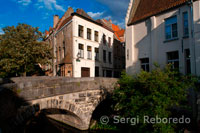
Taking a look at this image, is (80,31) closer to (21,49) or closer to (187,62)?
(21,49)

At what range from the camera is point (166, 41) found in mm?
11141

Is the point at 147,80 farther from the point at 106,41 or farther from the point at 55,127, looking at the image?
the point at 106,41

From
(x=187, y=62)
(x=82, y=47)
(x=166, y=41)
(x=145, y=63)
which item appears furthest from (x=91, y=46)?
(x=187, y=62)

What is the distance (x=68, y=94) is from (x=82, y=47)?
13842 millimetres

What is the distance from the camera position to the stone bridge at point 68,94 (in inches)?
217

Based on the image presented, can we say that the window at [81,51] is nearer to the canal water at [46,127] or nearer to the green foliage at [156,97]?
the canal water at [46,127]

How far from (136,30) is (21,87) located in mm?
11112

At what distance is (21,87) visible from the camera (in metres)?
5.15

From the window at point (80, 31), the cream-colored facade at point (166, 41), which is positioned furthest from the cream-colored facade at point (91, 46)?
the cream-colored facade at point (166, 41)

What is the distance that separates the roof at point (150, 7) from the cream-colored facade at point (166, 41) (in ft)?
0.91

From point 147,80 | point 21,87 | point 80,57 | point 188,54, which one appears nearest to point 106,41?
point 80,57

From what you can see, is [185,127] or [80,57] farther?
[80,57]

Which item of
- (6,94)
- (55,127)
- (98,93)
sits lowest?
(55,127)

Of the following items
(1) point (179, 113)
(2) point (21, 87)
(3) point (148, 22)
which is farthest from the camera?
(3) point (148, 22)
